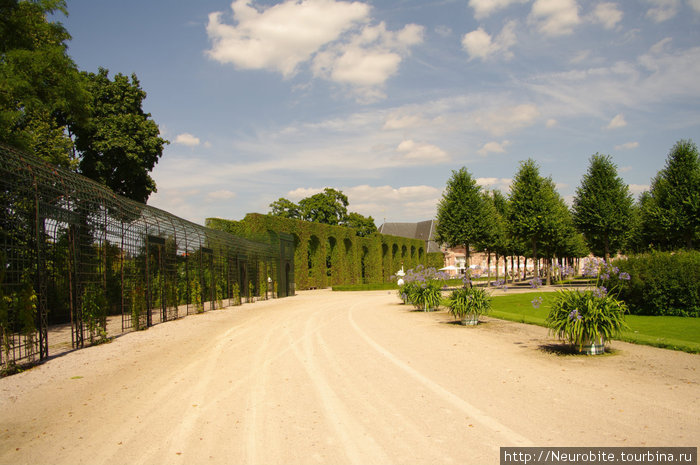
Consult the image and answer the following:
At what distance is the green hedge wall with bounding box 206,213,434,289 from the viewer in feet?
121

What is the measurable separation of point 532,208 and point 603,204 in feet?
16.4

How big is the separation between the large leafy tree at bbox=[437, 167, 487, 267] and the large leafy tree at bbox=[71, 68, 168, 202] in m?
20.6

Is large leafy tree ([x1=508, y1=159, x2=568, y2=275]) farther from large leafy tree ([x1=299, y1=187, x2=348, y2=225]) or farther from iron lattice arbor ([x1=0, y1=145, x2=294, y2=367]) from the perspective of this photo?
large leafy tree ([x1=299, y1=187, x2=348, y2=225])

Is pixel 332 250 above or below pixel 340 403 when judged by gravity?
above

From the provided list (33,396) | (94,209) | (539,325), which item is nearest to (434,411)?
(33,396)

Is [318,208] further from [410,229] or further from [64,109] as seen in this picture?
[64,109]

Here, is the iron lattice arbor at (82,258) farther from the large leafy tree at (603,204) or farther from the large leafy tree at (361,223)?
the large leafy tree at (361,223)

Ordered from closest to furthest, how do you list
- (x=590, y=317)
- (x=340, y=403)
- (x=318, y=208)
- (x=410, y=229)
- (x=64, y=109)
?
(x=340, y=403), (x=590, y=317), (x=64, y=109), (x=318, y=208), (x=410, y=229)

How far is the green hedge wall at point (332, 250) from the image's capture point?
36844mm

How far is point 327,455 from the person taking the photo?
4.17 metres

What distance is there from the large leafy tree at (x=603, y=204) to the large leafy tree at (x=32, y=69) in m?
33.3

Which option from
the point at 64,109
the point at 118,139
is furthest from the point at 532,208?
the point at 64,109

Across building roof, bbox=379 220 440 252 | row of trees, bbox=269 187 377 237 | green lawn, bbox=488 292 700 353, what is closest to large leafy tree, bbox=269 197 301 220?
row of trees, bbox=269 187 377 237

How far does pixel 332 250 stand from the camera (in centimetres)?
4850
